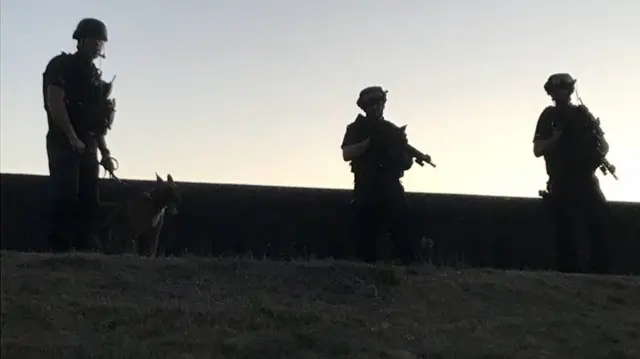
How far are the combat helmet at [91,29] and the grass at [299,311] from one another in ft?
6.11

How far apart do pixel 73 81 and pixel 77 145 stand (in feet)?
1.83

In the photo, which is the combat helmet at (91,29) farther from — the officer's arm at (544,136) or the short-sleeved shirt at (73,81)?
the officer's arm at (544,136)

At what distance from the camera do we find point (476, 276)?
686cm

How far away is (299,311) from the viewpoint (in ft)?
18.5

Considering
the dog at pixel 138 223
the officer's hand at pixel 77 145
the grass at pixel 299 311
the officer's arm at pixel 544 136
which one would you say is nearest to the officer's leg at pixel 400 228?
the grass at pixel 299 311

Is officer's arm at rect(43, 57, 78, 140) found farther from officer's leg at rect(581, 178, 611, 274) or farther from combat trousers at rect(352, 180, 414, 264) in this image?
officer's leg at rect(581, 178, 611, 274)

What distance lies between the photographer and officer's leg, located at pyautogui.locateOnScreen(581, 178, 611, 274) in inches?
329

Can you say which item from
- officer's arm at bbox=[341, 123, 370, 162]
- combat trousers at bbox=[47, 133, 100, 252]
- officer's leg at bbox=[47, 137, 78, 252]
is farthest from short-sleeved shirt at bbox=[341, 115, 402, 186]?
officer's leg at bbox=[47, 137, 78, 252]

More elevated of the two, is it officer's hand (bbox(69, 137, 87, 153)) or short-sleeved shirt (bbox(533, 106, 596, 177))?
short-sleeved shirt (bbox(533, 106, 596, 177))

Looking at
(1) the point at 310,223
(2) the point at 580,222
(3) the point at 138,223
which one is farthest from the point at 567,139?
(3) the point at 138,223

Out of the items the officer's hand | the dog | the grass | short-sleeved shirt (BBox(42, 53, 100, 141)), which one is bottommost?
the grass

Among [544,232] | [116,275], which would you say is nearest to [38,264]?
[116,275]

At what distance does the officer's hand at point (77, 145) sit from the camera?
732 cm

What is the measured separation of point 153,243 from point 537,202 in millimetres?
4067
